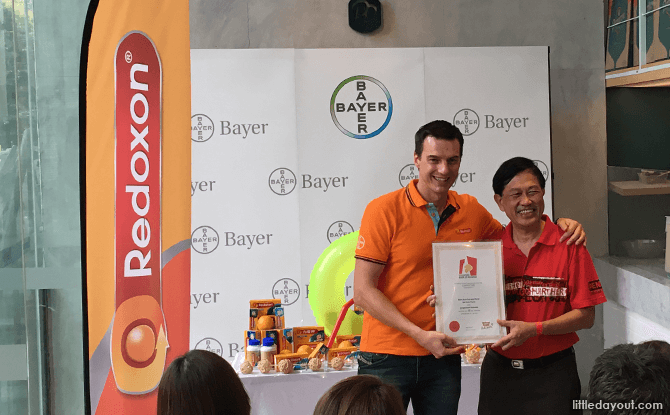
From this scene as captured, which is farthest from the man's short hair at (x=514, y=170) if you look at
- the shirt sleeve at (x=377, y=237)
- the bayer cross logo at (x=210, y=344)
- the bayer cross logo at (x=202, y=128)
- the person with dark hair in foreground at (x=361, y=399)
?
the bayer cross logo at (x=210, y=344)

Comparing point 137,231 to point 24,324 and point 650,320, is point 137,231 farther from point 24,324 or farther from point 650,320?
point 650,320

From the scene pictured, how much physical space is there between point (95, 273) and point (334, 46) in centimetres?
330

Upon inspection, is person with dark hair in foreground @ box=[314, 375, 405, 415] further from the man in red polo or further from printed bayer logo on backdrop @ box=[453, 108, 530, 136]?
printed bayer logo on backdrop @ box=[453, 108, 530, 136]

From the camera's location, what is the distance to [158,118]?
2.05 meters

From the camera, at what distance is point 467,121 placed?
447cm

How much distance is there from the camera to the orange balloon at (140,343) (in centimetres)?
201

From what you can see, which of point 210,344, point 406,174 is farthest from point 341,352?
point 406,174

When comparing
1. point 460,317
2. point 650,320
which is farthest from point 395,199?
point 650,320

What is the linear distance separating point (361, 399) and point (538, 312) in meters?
1.04

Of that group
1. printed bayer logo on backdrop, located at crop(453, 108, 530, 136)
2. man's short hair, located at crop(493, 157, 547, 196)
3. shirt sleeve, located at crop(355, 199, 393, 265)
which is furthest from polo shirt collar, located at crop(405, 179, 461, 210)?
printed bayer logo on backdrop, located at crop(453, 108, 530, 136)

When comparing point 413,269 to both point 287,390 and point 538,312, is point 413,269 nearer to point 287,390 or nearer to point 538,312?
point 538,312

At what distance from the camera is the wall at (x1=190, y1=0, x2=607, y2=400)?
4.71 metres

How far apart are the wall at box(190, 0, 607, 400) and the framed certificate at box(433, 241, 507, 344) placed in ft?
9.94

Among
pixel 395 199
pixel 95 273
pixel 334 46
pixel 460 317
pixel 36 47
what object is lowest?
pixel 460 317
